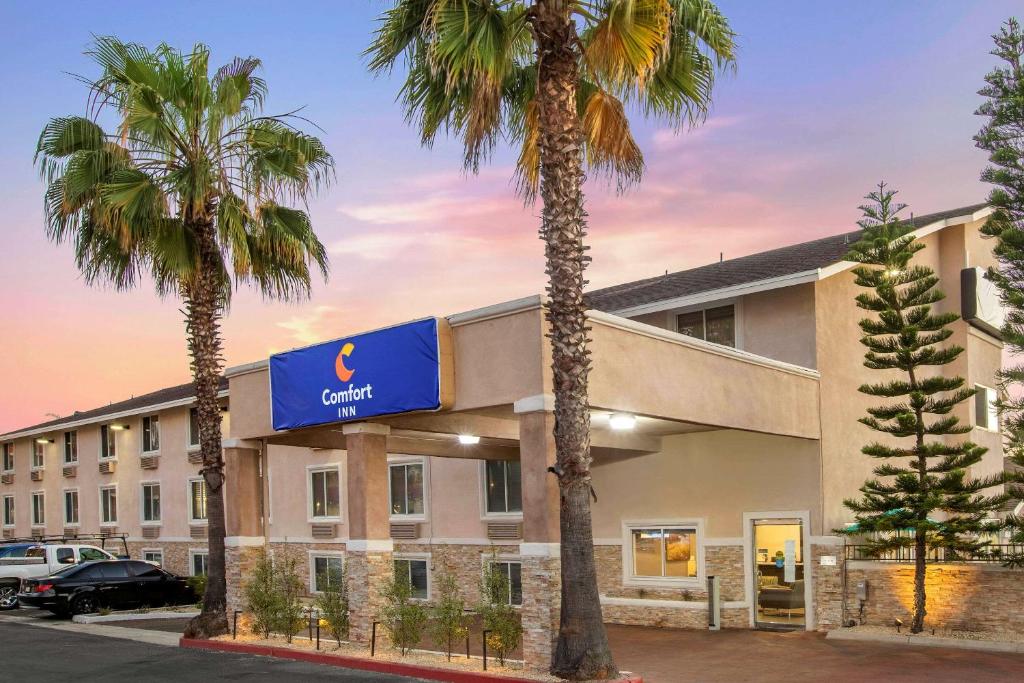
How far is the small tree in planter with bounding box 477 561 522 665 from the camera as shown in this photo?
49.6 feet

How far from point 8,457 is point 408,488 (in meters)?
28.9

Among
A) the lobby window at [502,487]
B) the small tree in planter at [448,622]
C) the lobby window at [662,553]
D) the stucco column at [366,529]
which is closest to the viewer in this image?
the small tree in planter at [448,622]

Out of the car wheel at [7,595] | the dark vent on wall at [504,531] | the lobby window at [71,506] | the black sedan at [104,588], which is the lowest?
the car wheel at [7,595]

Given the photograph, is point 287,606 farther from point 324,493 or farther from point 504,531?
point 324,493

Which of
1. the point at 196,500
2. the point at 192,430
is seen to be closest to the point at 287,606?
the point at 196,500

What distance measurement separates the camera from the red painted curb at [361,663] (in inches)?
573

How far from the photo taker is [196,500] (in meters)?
35.6

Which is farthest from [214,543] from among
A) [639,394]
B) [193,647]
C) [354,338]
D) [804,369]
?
[804,369]

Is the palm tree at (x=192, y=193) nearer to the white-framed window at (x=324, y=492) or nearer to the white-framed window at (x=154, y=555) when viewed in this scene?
the white-framed window at (x=324, y=492)

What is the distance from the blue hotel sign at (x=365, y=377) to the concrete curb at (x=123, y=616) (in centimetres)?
986

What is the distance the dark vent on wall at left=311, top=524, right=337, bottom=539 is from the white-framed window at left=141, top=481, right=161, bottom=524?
9.92 m

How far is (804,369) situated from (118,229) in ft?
44.2

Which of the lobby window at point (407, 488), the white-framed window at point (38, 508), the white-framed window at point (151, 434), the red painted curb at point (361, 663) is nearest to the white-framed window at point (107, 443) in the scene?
the white-framed window at point (151, 434)

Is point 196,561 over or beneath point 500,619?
beneath
